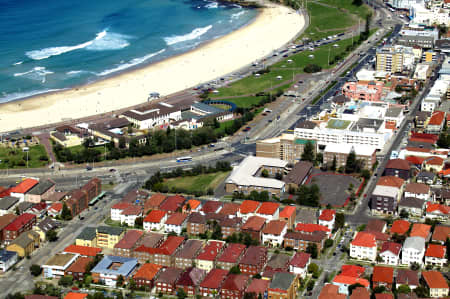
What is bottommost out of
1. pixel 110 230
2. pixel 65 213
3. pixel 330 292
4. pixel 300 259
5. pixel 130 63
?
pixel 130 63

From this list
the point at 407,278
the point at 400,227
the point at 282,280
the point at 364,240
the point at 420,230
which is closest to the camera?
the point at 282,280

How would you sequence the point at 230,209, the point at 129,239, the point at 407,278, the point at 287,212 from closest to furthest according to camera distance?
the point at 407,278
the point at 129,239
the point at 287,212
the point at 230,209

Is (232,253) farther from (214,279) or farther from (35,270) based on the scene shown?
(35,270)

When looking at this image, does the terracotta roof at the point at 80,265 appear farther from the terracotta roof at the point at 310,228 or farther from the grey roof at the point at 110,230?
the terracotta roof at the point at 310,228

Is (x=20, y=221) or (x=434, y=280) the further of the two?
(x=20, y=221)

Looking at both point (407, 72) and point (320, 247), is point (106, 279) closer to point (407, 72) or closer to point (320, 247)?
point (320, 247)

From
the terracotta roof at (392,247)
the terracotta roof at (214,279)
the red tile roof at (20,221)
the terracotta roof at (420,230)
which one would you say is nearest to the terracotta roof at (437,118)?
the terracotta roof at (420,230)

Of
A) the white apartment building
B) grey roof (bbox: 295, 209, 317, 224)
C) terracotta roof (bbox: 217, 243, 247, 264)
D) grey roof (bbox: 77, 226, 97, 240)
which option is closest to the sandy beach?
grey roof (bbox: 77, 226, 97, 240)

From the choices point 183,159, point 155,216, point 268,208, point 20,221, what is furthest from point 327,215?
point 20,221
